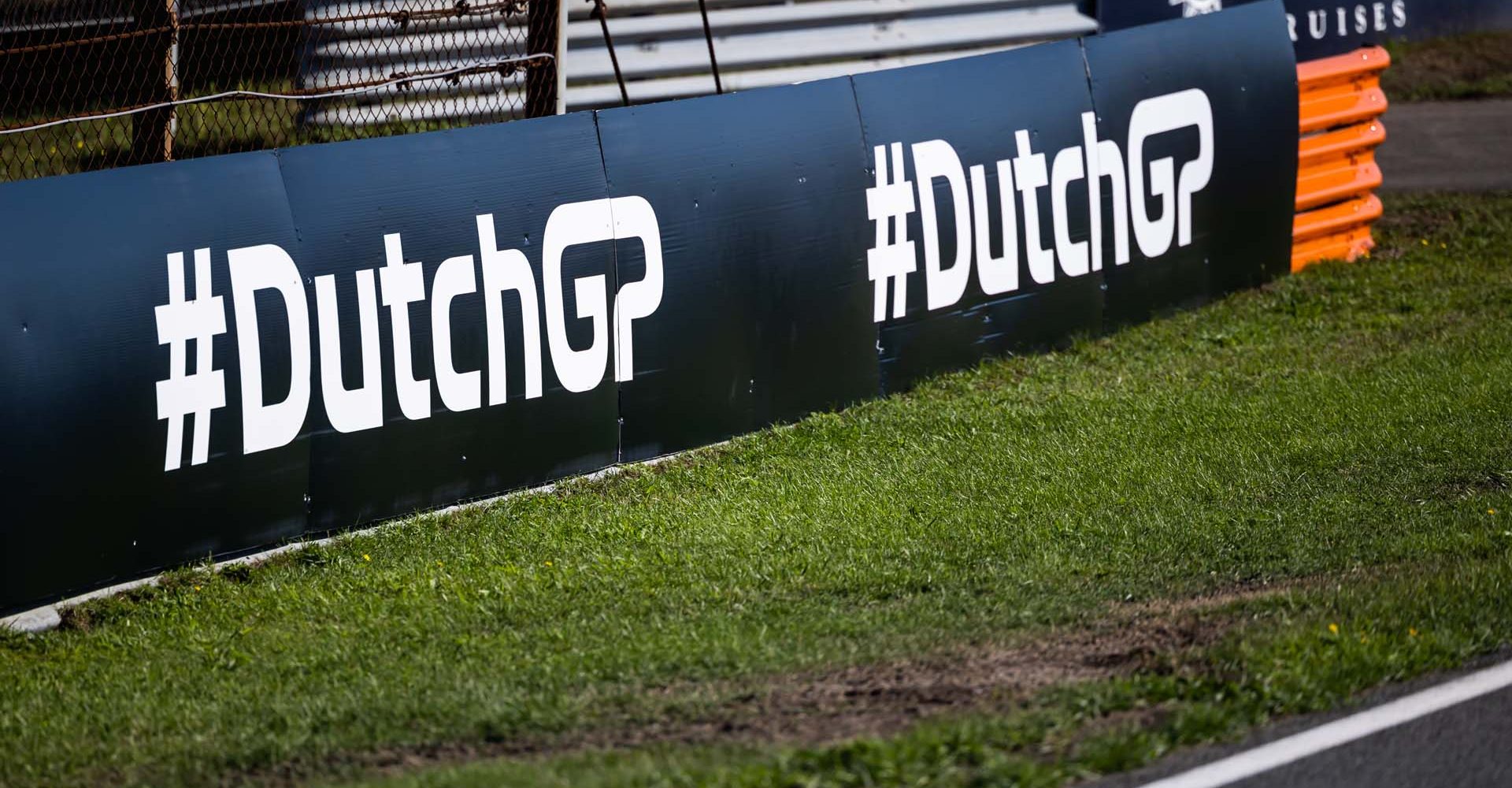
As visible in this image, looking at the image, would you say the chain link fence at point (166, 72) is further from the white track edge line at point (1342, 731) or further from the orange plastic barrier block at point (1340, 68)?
the orange plastic barrier block at point (1340, 68)

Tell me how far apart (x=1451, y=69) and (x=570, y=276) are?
42.2 feet

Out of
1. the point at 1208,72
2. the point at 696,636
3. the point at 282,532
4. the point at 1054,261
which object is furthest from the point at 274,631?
the point at 1208,72

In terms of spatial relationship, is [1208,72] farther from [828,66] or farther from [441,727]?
[441,727]

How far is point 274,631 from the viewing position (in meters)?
6.18

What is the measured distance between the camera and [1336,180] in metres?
11.7

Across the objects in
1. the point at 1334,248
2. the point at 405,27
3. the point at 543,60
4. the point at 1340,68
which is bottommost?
the point at 1334,248

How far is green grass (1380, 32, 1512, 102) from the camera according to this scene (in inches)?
637

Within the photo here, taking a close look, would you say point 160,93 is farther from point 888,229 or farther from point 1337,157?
point 1337,157

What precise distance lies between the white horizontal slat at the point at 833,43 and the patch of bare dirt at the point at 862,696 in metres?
9.59

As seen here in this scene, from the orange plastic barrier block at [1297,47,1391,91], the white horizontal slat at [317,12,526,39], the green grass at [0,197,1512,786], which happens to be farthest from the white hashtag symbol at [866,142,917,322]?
the orange plastic barrier block at [1297,47,1391,91]

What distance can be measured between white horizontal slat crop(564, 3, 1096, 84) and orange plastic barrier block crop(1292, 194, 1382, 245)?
433 cm

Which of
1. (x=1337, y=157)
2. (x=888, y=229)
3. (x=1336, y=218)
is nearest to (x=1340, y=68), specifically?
(x=1337, y=157)

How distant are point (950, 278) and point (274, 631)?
16.0 feet

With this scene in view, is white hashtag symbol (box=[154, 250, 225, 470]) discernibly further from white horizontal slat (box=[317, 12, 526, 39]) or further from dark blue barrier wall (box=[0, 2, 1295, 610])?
white horizontal slat (box=[317, 12, 526, 39])
